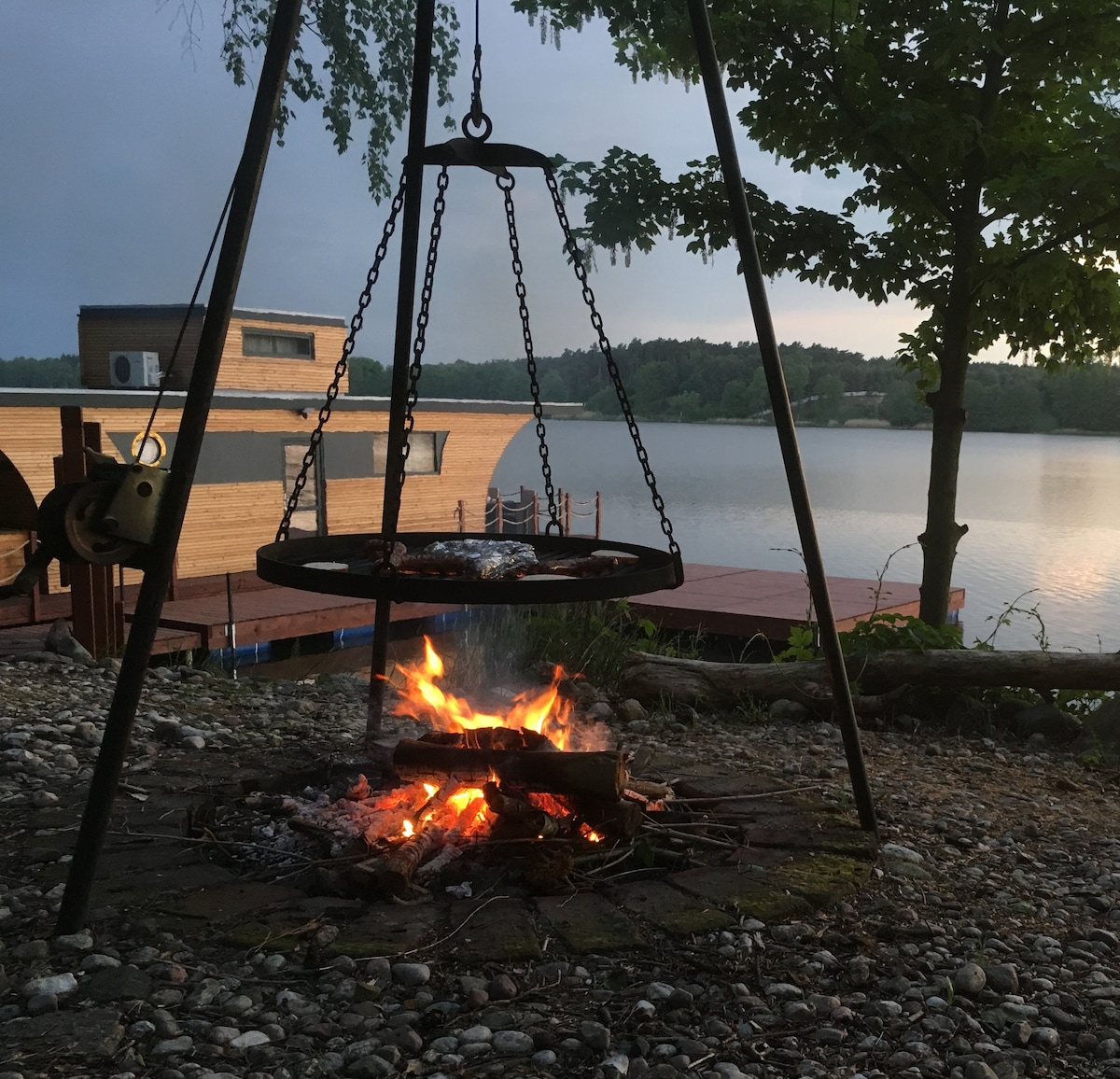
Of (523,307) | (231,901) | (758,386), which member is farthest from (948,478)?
(231,901)

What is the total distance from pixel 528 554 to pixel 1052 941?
72.1 inches

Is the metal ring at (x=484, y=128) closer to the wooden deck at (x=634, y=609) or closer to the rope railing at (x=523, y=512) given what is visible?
the wooden deck at (x=634, y=609)

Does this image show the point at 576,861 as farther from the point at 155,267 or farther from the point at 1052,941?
the point at 155,267

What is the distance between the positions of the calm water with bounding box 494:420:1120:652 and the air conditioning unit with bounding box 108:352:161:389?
22.8 ft

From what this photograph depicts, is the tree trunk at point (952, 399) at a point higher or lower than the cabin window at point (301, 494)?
higher

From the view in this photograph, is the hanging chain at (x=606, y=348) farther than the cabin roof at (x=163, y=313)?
No

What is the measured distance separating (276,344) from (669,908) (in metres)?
15.6

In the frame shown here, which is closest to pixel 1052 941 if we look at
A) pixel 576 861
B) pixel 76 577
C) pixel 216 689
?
pixel 576 861

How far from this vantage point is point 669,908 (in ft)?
9.13

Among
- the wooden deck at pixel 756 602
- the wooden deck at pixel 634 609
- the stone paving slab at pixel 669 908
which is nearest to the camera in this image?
the stone paving slab at pixel 669 908

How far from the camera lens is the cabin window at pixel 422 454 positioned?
1695 cm

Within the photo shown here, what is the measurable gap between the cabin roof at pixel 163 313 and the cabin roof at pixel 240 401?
1120 mm

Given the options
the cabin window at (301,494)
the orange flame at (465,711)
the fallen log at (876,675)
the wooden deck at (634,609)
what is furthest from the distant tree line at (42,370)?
the orange flame at (465,711)

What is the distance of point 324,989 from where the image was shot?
2369 mm
